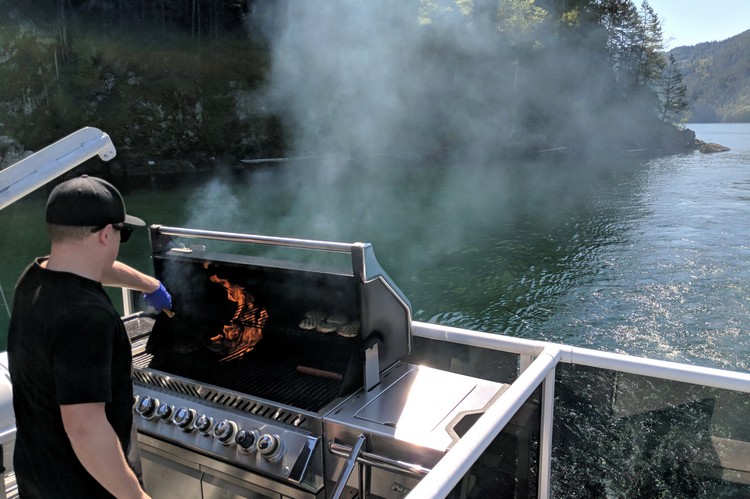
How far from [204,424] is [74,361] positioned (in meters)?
0.91

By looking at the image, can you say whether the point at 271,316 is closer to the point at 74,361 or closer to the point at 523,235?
the point at 74,361

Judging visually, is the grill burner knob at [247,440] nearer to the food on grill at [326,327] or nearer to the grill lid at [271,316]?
the grill lid at [271,316]

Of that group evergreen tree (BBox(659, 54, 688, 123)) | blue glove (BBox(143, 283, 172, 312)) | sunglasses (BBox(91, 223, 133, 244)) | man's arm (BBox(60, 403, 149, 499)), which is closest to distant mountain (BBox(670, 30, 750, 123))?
evergreen tree (BBox(659, 54, 688, 123))

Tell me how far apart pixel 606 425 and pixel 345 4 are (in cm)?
2751

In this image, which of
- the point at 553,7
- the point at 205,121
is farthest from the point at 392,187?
the point at 553,7

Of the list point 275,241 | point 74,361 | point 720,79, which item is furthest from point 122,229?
point 720,79

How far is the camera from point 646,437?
6.48 ft

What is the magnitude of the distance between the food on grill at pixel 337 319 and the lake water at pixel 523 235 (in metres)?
9.08

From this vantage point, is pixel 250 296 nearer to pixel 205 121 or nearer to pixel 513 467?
pixel 513 467

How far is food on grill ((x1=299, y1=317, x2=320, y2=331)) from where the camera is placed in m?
2.43

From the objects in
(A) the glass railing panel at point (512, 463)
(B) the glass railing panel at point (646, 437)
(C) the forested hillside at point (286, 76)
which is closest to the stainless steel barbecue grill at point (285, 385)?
(A) the glass railing panel at point (512, 463)

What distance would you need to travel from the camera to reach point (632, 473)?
6.81 ft

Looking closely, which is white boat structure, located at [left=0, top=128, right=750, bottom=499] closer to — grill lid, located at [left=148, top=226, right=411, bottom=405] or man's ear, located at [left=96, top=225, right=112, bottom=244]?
grill lid, located at [left=148, top=226, right=411, bottom=405]

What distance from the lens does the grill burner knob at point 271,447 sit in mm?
1973
